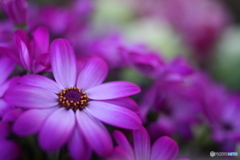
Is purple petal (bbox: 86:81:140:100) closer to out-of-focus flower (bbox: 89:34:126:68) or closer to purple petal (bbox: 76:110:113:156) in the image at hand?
purple petal (bbox: 76:110:113:156)

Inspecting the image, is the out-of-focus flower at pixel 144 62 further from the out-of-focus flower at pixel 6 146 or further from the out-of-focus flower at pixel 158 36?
the out-of-focus flower at pixel 158 36

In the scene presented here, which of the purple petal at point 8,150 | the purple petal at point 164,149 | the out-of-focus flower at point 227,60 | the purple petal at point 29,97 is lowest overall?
the out-of-focus flower at point 227,60

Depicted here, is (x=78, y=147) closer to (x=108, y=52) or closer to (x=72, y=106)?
(x=72, y=106)

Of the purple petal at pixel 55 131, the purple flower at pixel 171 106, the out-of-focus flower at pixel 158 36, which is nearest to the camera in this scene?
the purple petal at pixel 55 131

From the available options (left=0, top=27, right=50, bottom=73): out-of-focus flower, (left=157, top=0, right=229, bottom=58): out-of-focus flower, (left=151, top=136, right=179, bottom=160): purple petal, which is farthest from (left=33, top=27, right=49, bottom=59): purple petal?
(left=157, top=0, right=229, bottom=58): out-of-focus flower

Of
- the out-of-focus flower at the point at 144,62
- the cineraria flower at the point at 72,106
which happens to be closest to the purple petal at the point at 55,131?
the cineraria flower at the point at 72,106

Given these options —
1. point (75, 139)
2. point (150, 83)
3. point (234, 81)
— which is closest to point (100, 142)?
point (75, 139)

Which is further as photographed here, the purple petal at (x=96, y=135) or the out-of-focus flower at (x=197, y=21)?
the out-of-focus flower at (x=197, y=21)

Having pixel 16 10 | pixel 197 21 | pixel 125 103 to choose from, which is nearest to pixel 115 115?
pixel 125 103
